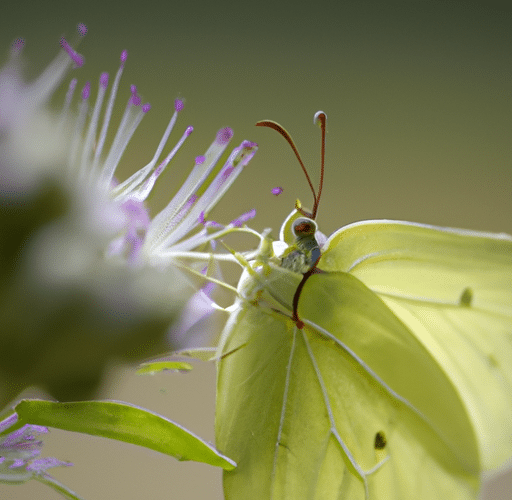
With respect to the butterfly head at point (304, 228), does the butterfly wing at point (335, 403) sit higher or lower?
lower

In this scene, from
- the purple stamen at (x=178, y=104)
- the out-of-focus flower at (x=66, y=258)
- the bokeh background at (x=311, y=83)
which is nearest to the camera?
the out-of-focus flower at (x=66, y=258)

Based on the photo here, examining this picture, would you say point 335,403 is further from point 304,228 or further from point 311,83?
point 311,83

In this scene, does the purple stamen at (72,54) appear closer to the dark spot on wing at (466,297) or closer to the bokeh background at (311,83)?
the dark spot on wing at (466,297)

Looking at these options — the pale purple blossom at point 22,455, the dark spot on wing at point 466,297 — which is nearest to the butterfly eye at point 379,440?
the dark spot on wing at point 466,297

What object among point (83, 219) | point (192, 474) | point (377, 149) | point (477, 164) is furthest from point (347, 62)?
point (83, 219)

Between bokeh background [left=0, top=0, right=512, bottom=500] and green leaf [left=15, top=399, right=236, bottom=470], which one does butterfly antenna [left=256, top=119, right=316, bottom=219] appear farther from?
bokeh background [left=0, top=0, right=512, bottom=500]

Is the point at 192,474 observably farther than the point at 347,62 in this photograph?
No

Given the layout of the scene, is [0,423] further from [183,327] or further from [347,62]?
[347,62]

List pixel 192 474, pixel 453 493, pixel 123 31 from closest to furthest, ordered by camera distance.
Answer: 1. pixel 453 493
2. pixel 192 474
3. pixel 123 31
